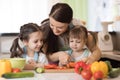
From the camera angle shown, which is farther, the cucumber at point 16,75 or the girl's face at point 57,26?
the girl's face at point 57,26

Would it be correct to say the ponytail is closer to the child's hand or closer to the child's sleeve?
the child's sleeve

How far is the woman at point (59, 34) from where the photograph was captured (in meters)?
2.08

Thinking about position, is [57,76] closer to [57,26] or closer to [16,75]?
[16,75]

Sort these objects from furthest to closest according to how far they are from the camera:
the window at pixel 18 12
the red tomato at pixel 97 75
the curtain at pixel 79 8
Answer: the curtain at pixel 79 8 < the window at pixel 18 12 < the red tomato at pixel 97 75

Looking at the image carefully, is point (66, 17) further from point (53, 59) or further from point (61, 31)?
point (53, 59)

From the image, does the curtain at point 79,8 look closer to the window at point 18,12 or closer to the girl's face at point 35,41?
the window at point 18,12

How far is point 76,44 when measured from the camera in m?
2.16

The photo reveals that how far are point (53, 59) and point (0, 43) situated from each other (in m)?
1.21

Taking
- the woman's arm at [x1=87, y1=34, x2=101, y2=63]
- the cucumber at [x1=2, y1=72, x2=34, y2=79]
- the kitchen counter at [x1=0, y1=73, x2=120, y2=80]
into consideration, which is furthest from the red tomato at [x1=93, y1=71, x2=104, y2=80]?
the woman's arm at [x1=87, y1=34, x2=101, y2=63]

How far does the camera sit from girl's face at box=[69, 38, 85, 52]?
7.03 ft

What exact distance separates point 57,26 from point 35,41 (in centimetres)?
21

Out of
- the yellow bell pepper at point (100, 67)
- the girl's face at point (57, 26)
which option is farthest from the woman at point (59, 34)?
the yellow bell pepper at point (100, 67)

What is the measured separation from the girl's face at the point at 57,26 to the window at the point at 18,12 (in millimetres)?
1576

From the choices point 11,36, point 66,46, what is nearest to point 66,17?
point 66,46
